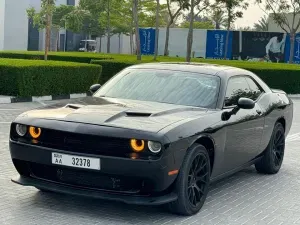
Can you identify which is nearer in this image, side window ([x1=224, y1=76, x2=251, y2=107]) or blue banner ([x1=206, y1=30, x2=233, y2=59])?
side window ([x1=224, y1=76, x2=251, y2=107])

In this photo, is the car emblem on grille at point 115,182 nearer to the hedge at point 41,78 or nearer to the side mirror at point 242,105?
the side mirror at point 242,105

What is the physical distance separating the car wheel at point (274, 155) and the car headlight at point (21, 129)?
11.3 feet

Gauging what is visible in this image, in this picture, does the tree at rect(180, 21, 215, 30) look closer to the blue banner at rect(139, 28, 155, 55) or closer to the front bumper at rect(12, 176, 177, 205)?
the blue banner at rect(139, 28, 155, 55)

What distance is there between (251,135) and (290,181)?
109 centimetres

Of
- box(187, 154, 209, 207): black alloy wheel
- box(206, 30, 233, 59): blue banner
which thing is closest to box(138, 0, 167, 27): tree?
box(206, 30, 233, 59): blue banner

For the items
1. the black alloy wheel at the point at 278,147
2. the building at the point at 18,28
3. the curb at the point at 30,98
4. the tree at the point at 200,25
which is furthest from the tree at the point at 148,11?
the black alloy wheel at the point at 278,147

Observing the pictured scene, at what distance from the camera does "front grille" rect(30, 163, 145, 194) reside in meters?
5.23

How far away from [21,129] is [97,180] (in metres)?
0.93

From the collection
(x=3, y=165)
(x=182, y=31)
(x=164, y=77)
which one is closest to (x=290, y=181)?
(x=164, y=77)

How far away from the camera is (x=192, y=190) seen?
568 centimetres

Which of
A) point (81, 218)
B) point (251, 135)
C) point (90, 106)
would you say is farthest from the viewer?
point (251, 135)

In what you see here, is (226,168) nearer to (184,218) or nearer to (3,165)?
(184,218)

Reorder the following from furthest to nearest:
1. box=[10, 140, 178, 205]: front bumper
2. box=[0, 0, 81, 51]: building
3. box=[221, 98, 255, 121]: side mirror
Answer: box=[0, 0, 81, 51]: building → box=[221, 98, 255, 121]: side mirror → box=[10, 140, 178, 205]: front bumper

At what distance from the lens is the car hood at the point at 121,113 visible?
5.33 meters
